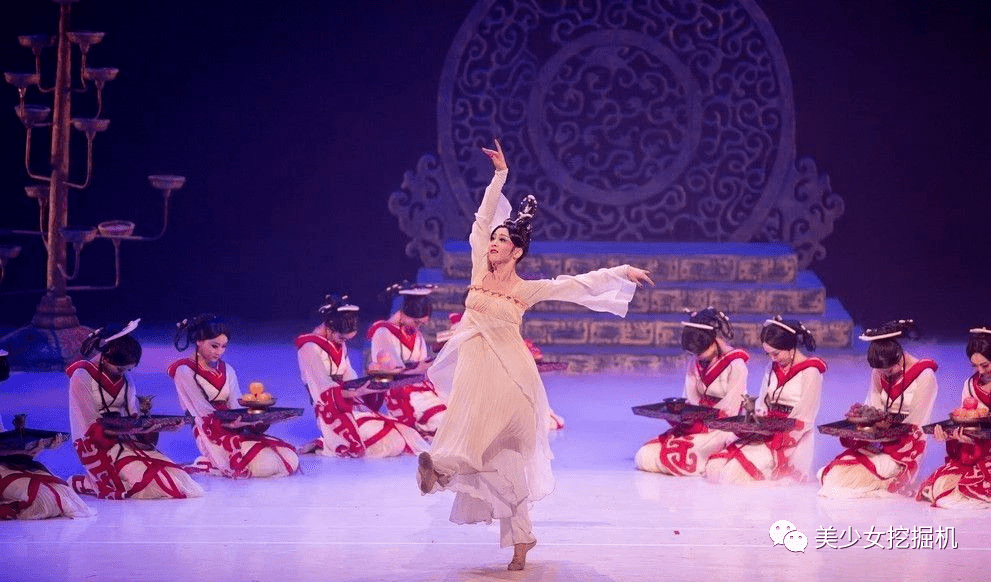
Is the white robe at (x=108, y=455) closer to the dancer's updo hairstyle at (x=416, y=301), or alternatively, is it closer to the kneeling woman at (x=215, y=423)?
the kneeling woman at (x=215, y=423)

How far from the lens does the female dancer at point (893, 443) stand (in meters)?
6.30

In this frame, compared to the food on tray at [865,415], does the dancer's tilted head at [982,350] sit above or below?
above

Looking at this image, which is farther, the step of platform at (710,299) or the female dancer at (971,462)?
the step of platform at (710,299)

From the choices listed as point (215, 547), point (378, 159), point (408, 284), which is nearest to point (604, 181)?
point (378, 159)

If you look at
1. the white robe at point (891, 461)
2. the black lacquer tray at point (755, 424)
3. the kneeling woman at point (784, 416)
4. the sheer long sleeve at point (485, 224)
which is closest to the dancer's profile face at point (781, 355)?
the kneeling woman at point (784, 416)

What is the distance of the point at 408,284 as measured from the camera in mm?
7875

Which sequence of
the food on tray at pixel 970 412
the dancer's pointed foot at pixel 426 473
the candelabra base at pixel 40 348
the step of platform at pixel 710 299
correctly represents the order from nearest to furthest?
the dancer's pointed foot at pixel 426 473
the food on tray at pixel 970 412
the candelabra base at pixel 40 348
the step of platform at pixel 710 299

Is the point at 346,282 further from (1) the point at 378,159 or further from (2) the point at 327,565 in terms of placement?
(2) the point at 327,565

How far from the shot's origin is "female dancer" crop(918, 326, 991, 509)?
602cm

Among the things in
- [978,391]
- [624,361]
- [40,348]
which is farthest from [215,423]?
[624,361]

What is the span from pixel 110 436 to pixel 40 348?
3.54 meters

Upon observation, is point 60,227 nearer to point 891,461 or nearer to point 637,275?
point 637,275

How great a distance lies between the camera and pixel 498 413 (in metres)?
5.19

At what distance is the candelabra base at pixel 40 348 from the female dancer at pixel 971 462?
5.70 meters
